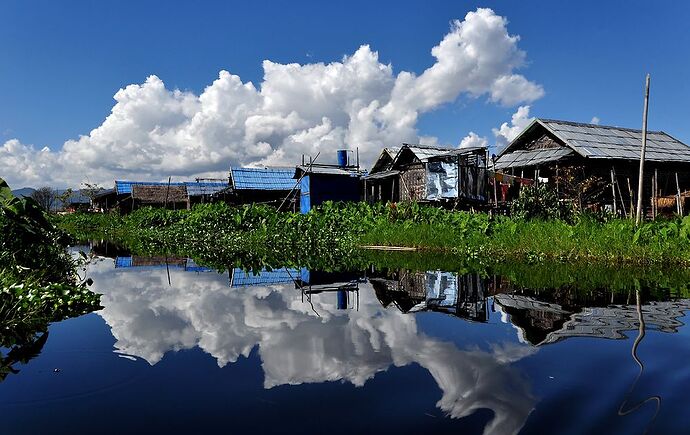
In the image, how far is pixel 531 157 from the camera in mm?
19094

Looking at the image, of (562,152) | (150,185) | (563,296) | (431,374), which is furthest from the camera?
(150,185)

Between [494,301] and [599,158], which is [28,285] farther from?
[599,158]

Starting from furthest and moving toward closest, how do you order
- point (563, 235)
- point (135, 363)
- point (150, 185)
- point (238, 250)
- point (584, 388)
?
1. point (150, 185)
2. point (238, 250)
3. point (563, 235)
4. point (135, 363)
5. point (584, 388)

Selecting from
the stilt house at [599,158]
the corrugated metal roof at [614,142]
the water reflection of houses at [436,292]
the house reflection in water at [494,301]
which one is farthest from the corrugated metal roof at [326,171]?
the water reflection of houses at [436,292]

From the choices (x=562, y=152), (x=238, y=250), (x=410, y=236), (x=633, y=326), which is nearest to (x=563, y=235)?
(x=410, y=236)

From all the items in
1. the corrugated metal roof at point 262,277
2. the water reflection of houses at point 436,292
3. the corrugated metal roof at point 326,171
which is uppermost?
the corrugated metal roof at point 326,171

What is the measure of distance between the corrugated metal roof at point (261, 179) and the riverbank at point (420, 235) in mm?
6729

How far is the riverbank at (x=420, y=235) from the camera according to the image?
33.0 ft

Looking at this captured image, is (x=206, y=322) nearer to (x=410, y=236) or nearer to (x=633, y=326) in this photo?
(x=633, y=326)

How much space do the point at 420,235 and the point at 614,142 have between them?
10.5 meters

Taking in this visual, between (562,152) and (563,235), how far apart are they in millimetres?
7920

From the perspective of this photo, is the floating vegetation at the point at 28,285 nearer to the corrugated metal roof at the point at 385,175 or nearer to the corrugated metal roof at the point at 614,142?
the corrugated metal roof at the point at 385,175

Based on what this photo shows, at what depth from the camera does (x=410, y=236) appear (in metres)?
13.9

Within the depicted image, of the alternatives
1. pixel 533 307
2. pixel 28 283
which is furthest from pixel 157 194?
pixel 533 307
